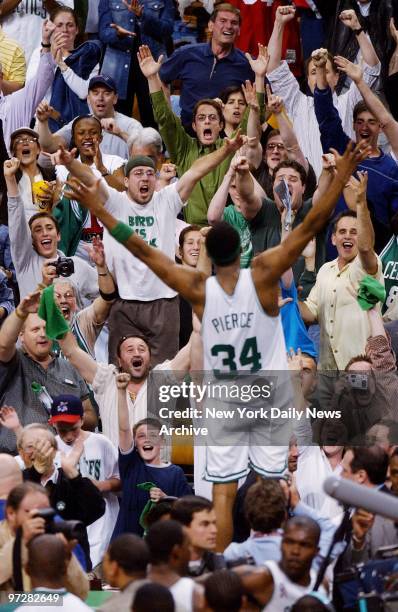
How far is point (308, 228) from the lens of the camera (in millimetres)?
9508

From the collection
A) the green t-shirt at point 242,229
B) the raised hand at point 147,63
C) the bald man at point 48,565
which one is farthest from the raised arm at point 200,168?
the bald man at point 48,565

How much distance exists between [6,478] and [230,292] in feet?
5.73

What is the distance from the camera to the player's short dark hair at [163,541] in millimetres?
8094

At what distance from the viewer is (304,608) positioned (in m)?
7.69

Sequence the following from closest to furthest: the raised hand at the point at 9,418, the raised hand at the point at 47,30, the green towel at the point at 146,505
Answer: the green towel at the point at 146,505 < the raised hand at the point at 9,418 < the raised hand at the point at 47,30

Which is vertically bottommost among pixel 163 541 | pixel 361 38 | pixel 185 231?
pixel 163 541

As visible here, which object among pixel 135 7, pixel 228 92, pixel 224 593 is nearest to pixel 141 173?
pixel 228 92

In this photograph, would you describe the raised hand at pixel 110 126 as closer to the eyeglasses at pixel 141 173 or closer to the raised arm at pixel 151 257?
the eyeglasses at pixel 141 173

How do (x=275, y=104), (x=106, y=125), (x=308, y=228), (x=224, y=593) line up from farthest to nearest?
(x=106, y=125) → (x=275, y=104) → (x=308, y=228) → (x=224, y=593)

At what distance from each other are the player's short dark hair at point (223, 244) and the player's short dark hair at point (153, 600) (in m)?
2.69

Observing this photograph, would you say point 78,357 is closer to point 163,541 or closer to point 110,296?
point 110,296

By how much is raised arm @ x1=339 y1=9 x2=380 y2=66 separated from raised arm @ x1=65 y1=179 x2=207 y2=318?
181 inches

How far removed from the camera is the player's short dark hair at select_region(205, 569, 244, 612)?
755 centimetres

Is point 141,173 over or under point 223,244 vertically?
over
